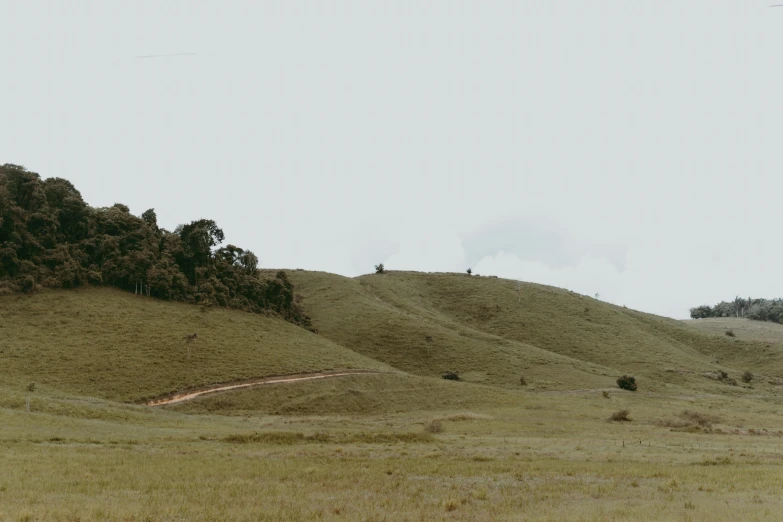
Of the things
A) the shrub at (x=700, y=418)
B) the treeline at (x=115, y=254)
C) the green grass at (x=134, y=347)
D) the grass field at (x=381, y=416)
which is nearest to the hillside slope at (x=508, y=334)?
the grass field at (x=381, y=416)

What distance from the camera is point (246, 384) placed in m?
62.2

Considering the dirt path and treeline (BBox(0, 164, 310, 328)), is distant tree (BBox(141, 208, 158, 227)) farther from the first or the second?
the dirt path

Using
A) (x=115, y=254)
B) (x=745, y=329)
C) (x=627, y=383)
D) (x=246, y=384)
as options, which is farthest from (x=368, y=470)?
(x=745, y=329)

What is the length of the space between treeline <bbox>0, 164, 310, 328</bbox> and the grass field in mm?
3950

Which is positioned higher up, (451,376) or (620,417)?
(620,417)

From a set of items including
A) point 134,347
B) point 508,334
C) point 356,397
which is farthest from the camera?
point 508,334

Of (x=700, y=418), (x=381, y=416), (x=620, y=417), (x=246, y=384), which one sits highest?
(x=700, y=418)

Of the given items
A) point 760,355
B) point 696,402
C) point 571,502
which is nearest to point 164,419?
point 571,502

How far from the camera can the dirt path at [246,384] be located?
181 feet

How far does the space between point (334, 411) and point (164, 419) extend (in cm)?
1967

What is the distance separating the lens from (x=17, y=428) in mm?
31953

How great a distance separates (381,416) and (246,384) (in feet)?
53.7

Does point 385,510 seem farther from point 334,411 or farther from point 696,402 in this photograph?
point 696,402

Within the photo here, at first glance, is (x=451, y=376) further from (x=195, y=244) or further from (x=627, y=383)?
(x=195, y=244)
